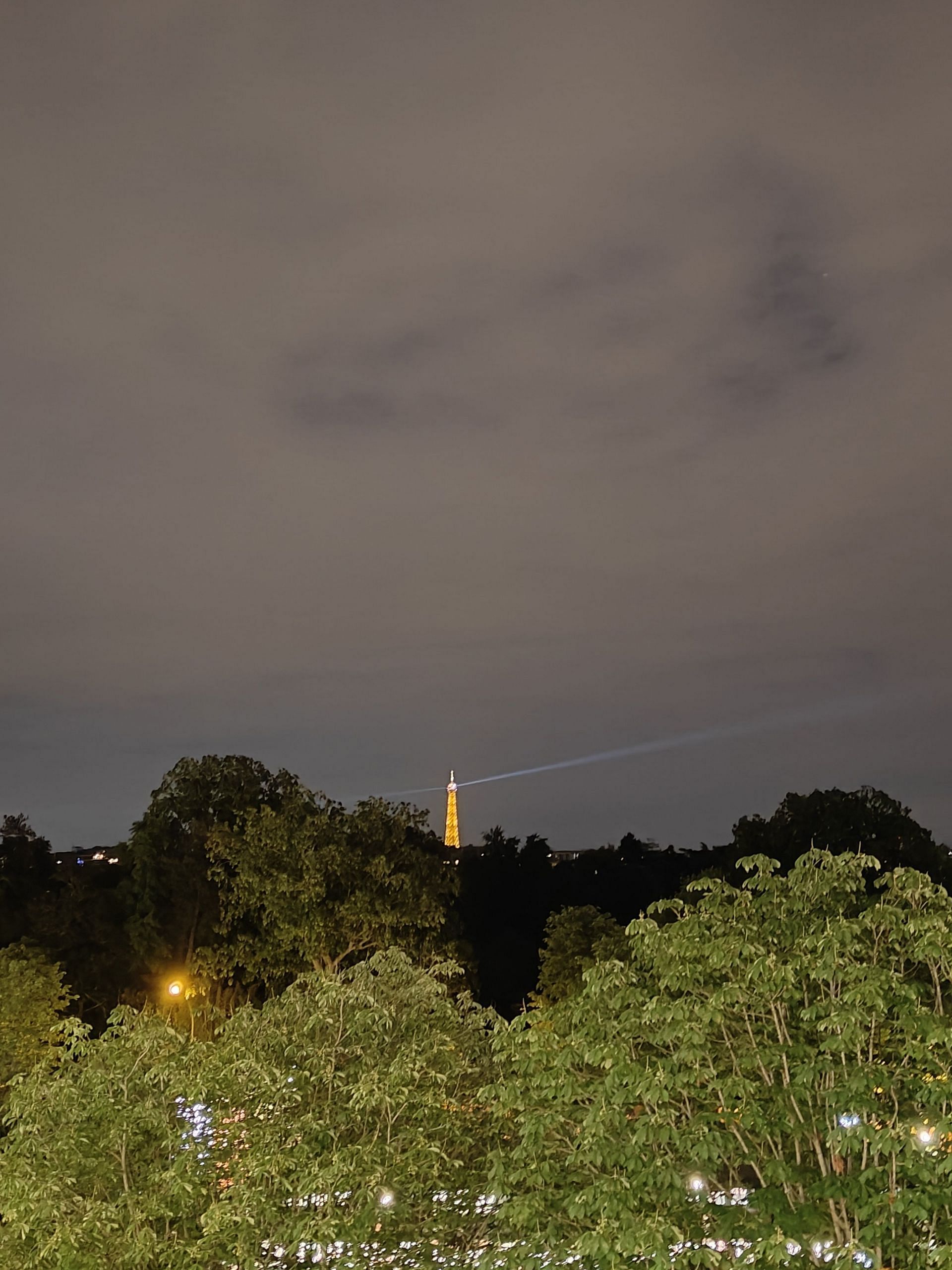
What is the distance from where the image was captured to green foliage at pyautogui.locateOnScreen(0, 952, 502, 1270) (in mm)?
9703

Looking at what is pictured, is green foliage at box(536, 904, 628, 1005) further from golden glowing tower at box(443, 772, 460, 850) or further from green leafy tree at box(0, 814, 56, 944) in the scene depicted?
golden glowing tower at box(443, 772, 460, 850)

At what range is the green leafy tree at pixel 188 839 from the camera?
30500 mm

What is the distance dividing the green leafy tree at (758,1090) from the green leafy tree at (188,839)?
69.5ft

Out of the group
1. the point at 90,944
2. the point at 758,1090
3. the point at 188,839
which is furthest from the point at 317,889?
the point at 758,1090

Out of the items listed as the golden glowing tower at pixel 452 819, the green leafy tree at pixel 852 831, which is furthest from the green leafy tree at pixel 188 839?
the golden glowing tower at pixel 452 819

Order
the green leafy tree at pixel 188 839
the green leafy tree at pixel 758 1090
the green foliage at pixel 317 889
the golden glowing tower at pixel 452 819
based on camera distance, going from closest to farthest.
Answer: the green leafy tree at pixel 758 1090
the green foliage at pixel 317 889
the green leafy tree at pixel 188 839
the golden glowing tower at pixel 452 819

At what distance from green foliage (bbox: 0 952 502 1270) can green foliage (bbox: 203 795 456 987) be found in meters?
15.2

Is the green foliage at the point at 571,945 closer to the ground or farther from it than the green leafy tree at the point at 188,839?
closer to the ground

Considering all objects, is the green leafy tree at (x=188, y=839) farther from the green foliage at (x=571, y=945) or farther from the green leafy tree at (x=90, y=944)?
the green foliage at (x=571, y=945)

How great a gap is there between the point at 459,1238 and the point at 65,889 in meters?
29.4

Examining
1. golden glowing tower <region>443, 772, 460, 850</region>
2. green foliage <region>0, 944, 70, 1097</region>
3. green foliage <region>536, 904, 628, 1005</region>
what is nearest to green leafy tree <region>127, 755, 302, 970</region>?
green foliage <region>0, 944, 70, 1097</region>

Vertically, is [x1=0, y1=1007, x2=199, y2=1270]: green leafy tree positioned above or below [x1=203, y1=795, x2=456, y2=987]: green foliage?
below

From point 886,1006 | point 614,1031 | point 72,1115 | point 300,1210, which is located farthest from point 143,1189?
point 886,1006

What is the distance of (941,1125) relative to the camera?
24.7 ft
